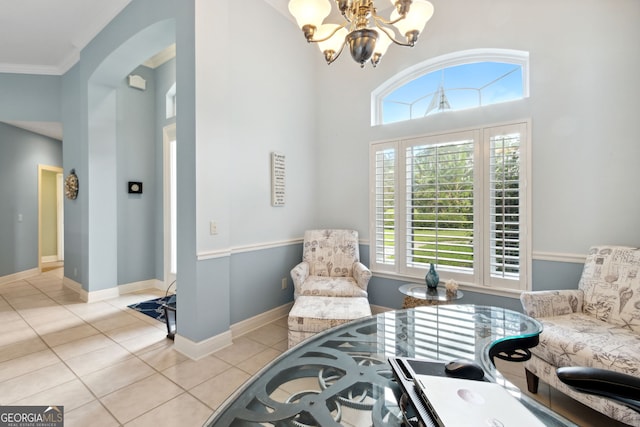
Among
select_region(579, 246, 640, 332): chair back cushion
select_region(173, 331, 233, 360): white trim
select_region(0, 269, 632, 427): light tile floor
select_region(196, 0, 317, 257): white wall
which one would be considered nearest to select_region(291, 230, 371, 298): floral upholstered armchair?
select_region(196, 0, 317, 257): white wall

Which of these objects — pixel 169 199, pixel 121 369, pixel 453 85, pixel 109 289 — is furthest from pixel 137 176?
pixel 453 85

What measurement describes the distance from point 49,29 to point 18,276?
4198mm

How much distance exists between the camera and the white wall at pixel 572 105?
2.17 m

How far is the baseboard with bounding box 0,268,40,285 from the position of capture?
472cm

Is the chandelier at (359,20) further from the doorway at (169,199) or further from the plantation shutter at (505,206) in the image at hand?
the doorway at (169,199)

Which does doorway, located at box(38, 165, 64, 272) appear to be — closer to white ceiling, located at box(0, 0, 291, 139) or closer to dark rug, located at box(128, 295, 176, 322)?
white ceiling, located at box(0, 0, 291, 139)

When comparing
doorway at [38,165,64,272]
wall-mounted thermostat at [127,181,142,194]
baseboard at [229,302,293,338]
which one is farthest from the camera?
doorway at [38,165,64,272]

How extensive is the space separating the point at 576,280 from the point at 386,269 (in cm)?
165

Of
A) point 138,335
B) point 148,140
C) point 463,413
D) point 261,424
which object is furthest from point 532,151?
point 148,140

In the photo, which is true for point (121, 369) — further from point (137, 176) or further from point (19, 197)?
point (19, 197)

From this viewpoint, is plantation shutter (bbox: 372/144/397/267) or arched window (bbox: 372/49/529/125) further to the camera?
plantation shutter (bbox: 372/144/397/267)

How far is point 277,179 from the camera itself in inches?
127

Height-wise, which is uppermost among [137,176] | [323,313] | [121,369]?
[137,176]

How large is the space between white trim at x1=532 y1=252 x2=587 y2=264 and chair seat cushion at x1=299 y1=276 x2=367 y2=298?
155cm
